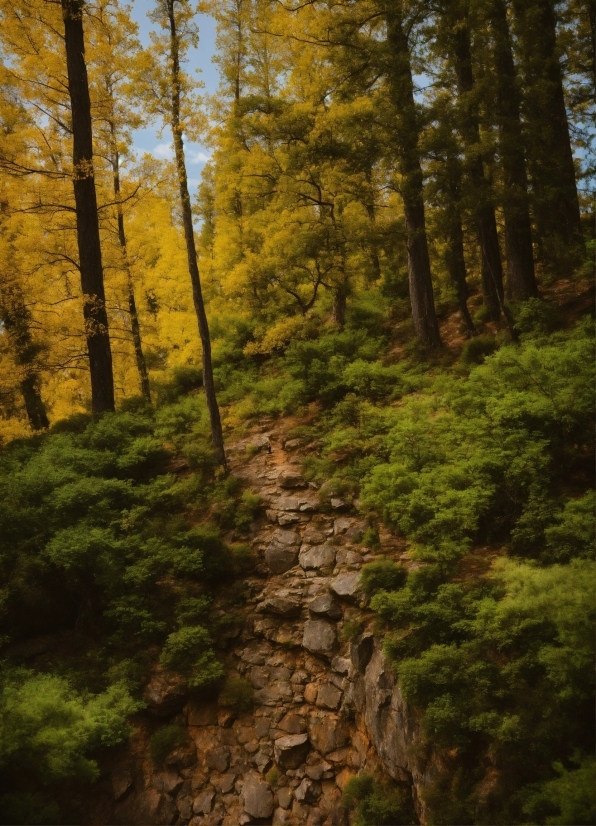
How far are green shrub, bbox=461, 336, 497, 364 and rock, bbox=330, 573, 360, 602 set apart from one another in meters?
5.57

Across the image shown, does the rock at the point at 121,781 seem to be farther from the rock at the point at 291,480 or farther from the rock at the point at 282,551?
the rock at the point at 291,480

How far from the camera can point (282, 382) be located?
12602 millimetres

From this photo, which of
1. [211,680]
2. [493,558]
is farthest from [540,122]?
[211,680]

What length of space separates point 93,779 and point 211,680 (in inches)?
66.9

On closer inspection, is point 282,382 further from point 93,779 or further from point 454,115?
point 93,779

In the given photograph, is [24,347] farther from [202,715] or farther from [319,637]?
[319,637]

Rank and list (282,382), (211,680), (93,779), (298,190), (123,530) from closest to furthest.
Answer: (93,779)
(211,680)
(123,530)
(282,382)
(298,190)

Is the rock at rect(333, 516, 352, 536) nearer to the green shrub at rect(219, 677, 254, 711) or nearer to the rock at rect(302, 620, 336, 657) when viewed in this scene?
the rock at rect(302, 620, 336, 657)

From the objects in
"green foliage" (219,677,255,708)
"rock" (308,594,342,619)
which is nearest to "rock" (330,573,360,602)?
"rock" (308,594,342,619)

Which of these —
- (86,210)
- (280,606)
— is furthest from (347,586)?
(86,210)

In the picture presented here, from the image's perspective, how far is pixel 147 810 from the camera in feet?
21.0

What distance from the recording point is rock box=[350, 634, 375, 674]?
6.46 meters

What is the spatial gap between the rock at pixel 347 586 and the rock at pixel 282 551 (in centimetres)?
97

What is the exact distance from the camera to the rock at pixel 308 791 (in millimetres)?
6164
